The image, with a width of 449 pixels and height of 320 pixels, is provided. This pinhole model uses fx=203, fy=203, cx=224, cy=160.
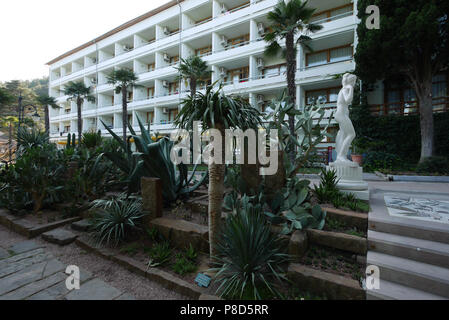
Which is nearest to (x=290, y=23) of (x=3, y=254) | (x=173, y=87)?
(x=3, y=254)

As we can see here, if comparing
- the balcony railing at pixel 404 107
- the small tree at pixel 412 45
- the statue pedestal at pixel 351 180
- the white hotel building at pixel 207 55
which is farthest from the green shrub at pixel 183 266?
the balcony railing at pixel 404 107

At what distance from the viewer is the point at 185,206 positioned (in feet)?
12.8

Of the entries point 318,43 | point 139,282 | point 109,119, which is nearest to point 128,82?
point 109,119

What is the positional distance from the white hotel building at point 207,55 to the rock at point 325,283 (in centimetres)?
861

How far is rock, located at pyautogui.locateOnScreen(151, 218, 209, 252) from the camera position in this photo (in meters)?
2.76

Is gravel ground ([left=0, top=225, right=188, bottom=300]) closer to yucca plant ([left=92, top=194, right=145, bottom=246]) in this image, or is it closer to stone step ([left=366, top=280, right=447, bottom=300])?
yucca plant ([left=92, top=194, right=145, bottom=246])

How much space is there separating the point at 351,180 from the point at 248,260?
268 cm

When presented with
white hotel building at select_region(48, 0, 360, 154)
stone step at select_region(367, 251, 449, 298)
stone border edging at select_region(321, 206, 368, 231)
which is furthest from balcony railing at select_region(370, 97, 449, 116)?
stone step at select_region(367, 251, 449, 298)

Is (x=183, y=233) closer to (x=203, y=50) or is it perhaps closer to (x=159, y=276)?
(x=159, y=276)

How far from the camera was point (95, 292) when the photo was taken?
2260mm

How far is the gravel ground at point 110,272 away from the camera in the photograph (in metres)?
2.26

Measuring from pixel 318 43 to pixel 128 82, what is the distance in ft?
54.1

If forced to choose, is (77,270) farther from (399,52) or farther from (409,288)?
(399,52)
